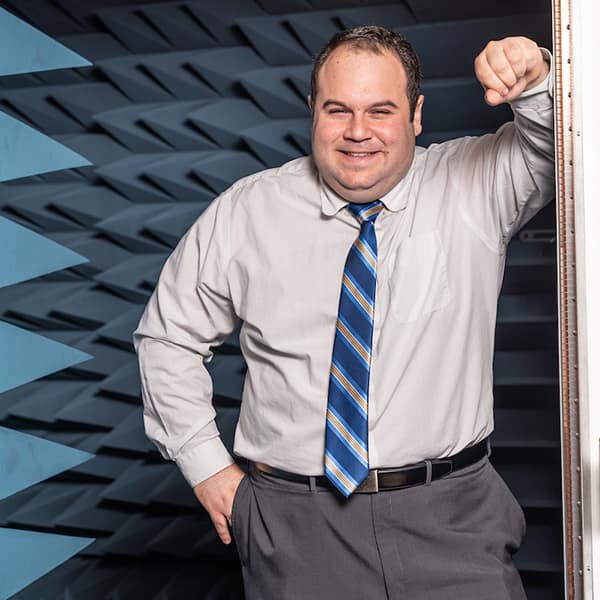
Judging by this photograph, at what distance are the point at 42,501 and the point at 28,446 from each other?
1.77ft

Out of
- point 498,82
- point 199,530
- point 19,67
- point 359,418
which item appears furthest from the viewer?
point 199,530

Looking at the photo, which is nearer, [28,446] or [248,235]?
[248,235]

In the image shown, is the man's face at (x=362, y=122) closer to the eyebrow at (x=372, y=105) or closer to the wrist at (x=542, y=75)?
the eyebrow at (x=372, y=105)

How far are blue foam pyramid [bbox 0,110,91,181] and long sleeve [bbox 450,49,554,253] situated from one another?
121 centimetres

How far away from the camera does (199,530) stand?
9.16 ft

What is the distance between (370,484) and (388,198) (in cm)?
49

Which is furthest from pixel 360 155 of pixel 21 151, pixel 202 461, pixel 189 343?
pixel 21 151

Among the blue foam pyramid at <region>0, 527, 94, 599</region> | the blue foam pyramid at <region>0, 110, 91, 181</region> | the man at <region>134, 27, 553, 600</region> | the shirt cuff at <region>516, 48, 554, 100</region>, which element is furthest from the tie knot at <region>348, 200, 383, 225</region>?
the blue foam pyramid at <region>0, 527, 94, 599</region>

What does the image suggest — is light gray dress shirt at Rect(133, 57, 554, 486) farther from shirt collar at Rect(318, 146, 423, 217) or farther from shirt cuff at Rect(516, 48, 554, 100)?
shirt cuff at Rect(516, 48, 554, 100)

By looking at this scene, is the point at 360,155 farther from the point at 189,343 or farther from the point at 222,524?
the point at 222,524

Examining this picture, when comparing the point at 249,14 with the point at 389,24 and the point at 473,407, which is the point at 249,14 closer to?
the point at 389,24

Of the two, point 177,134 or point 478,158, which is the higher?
point 177,134

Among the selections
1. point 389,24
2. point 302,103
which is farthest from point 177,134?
point 389,24

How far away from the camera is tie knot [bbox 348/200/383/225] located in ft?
5.16
